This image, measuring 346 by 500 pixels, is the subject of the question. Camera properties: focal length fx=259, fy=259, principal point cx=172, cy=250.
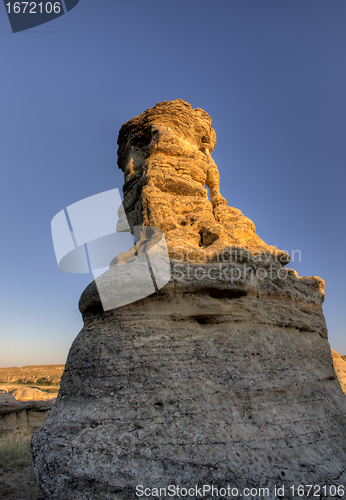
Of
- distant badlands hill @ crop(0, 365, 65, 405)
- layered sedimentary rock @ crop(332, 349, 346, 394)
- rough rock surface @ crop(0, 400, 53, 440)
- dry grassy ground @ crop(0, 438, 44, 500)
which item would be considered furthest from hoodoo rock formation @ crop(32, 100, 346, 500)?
distant badlands hill @ crop(0, 365, 65, 405)

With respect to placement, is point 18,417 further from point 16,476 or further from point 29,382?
point 29,382

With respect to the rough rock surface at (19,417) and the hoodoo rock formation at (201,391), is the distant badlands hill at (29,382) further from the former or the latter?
the hoodoo rock formation at (201,391)

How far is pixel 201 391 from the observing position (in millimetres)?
2670

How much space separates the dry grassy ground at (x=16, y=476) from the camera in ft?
12.1

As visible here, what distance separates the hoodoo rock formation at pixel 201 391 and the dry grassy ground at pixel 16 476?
1.77 meters

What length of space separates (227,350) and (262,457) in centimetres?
99

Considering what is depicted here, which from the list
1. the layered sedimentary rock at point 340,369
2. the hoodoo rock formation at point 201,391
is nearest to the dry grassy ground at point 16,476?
the hoodoo rock formation at point 201,391

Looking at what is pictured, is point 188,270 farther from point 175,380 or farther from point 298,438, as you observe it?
point 298,438

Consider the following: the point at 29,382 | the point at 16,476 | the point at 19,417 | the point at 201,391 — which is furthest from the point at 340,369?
the point at 29,382

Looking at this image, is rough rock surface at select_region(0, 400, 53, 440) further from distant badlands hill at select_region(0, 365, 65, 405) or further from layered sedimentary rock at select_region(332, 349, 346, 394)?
layered sedimentary rock at select_region(332, 349, 346, 394)

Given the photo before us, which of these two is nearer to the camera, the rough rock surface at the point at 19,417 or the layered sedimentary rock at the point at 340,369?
the rough rock surface at the point at 19,417

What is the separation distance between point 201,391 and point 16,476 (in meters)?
4.14

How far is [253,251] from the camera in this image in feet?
14.8

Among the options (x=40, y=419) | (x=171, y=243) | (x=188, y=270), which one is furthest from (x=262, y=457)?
(x=40, y=419)
